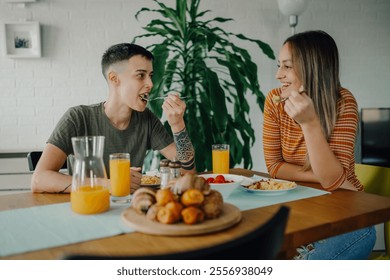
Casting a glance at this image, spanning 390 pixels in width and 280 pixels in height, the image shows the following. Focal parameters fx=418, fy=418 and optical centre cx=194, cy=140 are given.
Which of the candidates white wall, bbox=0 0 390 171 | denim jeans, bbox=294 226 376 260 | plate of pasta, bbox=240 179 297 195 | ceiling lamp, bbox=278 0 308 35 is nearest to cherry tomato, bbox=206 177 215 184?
plate of pasta, bbox=240 179 297 195

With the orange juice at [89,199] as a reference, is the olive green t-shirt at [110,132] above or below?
above

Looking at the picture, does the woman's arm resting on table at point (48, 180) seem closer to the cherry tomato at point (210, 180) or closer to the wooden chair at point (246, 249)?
the cherry tomato at point (210, 180)

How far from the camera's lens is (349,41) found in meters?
3.47

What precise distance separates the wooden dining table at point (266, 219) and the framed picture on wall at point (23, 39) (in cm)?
192

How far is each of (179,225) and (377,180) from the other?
3.36 ft

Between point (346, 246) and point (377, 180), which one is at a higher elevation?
point (377, 180)

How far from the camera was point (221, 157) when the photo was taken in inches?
61.9

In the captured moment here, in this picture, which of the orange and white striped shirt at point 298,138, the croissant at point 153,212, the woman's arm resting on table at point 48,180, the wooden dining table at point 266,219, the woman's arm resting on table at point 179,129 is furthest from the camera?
the woman's arm resting on table at point 179,129

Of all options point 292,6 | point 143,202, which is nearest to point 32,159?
point 143,202

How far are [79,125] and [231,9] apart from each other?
6.71 feet

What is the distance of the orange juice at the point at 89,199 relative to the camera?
3.43 ft

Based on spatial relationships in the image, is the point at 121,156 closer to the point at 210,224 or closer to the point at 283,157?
the point at 210,224

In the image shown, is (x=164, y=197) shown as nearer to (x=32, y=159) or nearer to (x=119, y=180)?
(x=119, y=180)

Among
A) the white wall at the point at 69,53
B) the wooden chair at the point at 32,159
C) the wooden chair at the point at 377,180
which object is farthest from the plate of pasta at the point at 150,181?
the white wall at the point at 69,53
